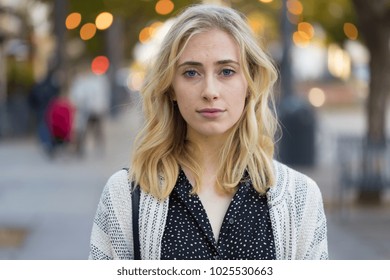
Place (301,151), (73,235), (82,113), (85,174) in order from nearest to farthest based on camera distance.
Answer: (73,235), (85,174), (301,151), (82,113)

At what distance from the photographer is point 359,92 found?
58.7 m

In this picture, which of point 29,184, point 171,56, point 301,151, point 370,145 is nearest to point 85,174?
point 29,184

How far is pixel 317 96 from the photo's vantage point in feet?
194

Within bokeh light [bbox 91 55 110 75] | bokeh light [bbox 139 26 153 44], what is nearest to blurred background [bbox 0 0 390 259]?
bokeh light [bbox 91 55 110 75]

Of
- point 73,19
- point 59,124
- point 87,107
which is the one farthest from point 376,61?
point 73,19

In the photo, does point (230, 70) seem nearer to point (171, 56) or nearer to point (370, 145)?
point (171, 56)

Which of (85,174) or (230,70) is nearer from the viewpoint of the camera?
(230,70)

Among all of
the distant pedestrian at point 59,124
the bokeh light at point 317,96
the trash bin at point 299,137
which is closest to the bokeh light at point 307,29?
the bokeh light at point 317,96

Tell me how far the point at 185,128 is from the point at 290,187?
343 mm

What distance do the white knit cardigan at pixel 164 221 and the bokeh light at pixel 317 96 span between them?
5061cm

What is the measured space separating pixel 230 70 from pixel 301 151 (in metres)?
14.6

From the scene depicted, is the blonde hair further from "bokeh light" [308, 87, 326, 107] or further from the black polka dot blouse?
"bokeh light" [308, 87, 326, 107]

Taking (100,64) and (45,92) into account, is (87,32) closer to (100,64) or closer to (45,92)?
(100,64)

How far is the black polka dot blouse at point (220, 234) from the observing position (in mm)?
2416
